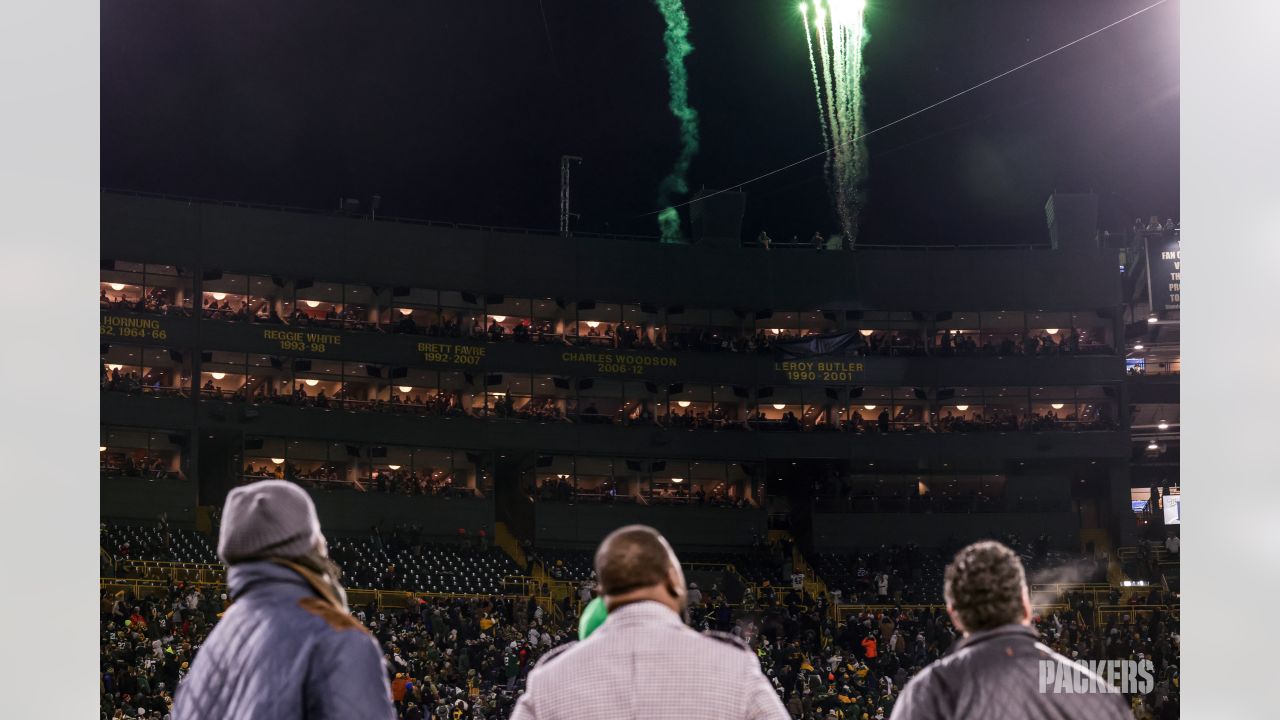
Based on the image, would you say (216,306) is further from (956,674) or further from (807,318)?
(956,674)

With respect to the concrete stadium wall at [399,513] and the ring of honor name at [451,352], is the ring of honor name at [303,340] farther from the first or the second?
the concrete stadium wall at [399,513]

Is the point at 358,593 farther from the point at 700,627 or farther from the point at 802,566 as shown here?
the point at 802,566

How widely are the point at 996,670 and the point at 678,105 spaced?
40.2m

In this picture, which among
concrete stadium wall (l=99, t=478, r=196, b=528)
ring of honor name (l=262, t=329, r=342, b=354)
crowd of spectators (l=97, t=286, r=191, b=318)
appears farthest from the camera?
ring of honor name (l=262, t=329, r=342, b=354)

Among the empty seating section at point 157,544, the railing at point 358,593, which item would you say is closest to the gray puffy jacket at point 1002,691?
the railing at point 358,593

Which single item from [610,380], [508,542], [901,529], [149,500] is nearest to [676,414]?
[610,380]

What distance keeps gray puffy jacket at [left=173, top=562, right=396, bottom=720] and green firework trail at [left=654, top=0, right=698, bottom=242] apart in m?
36.3

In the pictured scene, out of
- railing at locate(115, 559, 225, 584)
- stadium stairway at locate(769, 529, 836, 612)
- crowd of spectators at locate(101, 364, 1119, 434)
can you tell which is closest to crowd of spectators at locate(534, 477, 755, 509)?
stadium stairway at locate(769, 529, 836, 612)

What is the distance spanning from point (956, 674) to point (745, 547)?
31.0 metres

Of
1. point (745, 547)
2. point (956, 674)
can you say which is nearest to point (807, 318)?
point (745, 547)

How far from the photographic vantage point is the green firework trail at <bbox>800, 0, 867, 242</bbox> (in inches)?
1625

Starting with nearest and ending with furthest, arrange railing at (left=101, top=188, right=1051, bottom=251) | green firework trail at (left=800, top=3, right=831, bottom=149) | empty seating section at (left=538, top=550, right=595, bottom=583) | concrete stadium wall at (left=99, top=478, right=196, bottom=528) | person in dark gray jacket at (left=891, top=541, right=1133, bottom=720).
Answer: person in dark gray jacket at (left=891, top=541, right=1133, bottom=720), empty seating section at (left=538, top=550, right=595, bottom=583), concrete stadium wall at (left=99, top=478, right=196, bottom=528), railing at (left=101, top=188, right=1051, bottom=251), green firework trail at (left=800, top=3, right=831, bottom=149)

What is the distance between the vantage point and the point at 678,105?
41.7m

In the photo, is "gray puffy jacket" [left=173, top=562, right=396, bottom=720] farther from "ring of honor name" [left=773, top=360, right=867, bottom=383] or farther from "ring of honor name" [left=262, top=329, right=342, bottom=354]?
"ring of honor name" [left=773, top=360, right=867, bottom=383]
